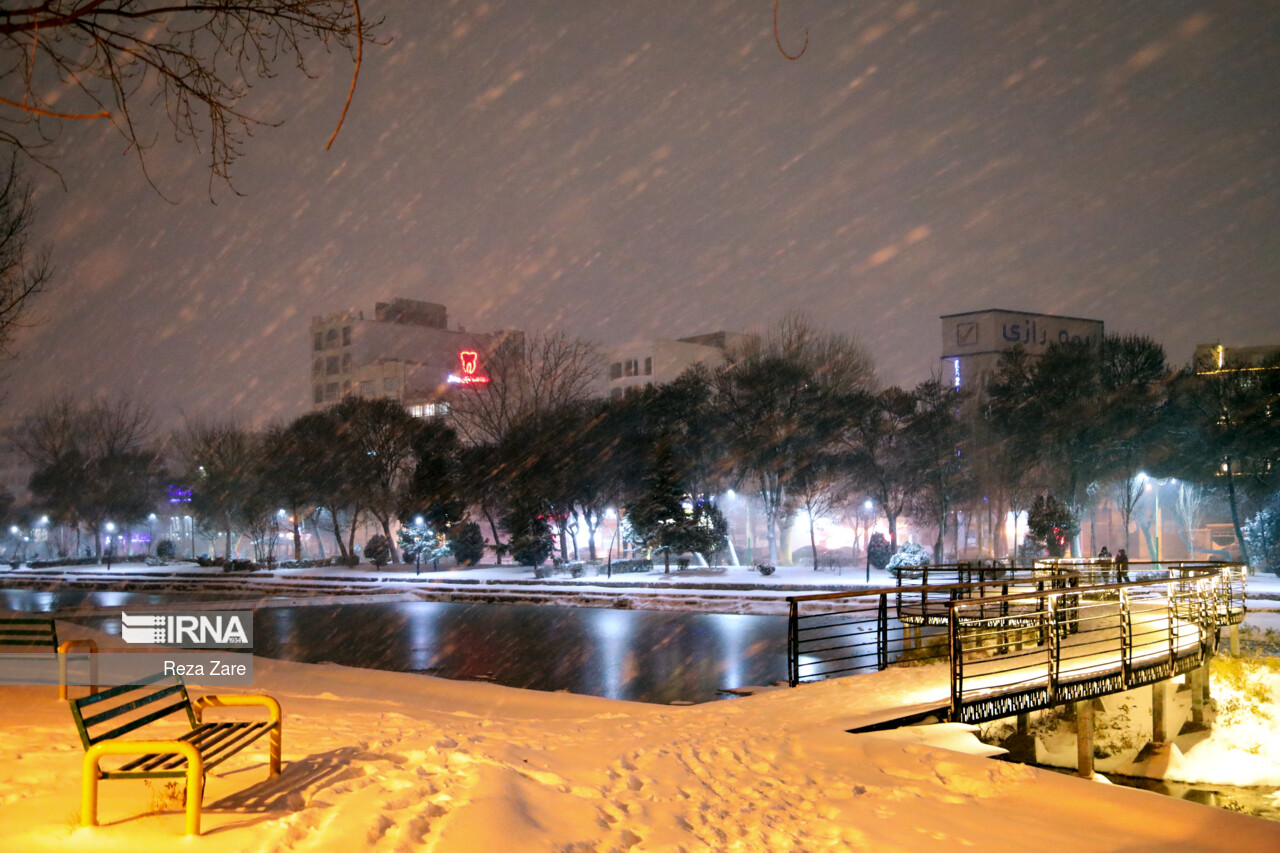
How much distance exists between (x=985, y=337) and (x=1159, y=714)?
5525 centimetres

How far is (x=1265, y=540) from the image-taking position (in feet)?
125

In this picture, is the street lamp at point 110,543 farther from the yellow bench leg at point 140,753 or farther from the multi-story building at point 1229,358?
the yellow bench leg at point 140,753

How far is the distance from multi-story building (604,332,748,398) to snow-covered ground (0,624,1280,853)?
73.6 metres

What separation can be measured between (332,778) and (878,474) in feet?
150

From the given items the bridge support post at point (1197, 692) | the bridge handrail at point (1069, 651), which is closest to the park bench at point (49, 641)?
the bridge handrail at point (1069, 651)

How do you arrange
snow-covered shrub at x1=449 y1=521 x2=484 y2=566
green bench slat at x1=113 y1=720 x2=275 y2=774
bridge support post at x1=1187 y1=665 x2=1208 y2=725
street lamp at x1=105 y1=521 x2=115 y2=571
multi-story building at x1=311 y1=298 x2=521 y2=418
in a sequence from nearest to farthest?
1. green bench slat at x1=113 y1=720 x2=275 y2=774
2. bridge support post at x1=1187 y1=665 x2=1208 y2=725
3. snow-covered shrub at x1=449 y1=521 x2=484 y2=566
4. street lamp at x1=105 y1=521 x2=115 y2=571
5. multi-story building at x1=311 y1=298 x2=521 y2=418

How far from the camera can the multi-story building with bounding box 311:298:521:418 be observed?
307 ft

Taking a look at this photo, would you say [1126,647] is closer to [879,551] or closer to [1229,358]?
[879,551]

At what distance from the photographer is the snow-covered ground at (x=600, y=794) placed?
5039mm

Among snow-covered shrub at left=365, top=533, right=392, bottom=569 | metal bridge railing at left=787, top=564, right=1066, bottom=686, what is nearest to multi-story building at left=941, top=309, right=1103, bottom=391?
snow-covered shrub at left=365, top=533, right=392, bottom=569

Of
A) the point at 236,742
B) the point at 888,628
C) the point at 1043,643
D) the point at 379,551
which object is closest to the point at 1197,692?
the point at 1043,643

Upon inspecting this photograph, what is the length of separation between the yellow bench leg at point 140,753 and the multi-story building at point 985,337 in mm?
62916

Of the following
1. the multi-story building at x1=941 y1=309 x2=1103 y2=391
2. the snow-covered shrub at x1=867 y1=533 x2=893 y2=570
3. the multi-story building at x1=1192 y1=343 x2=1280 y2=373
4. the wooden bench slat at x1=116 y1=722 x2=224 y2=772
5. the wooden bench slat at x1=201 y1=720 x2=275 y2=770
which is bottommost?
the snow-covered shrub at x1=867 y1=533 x2=893 y2=570

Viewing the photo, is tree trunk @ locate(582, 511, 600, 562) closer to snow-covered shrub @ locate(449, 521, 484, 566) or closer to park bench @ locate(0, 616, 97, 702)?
snow-covered shrub @ locate(449, 521, 484, 566)
